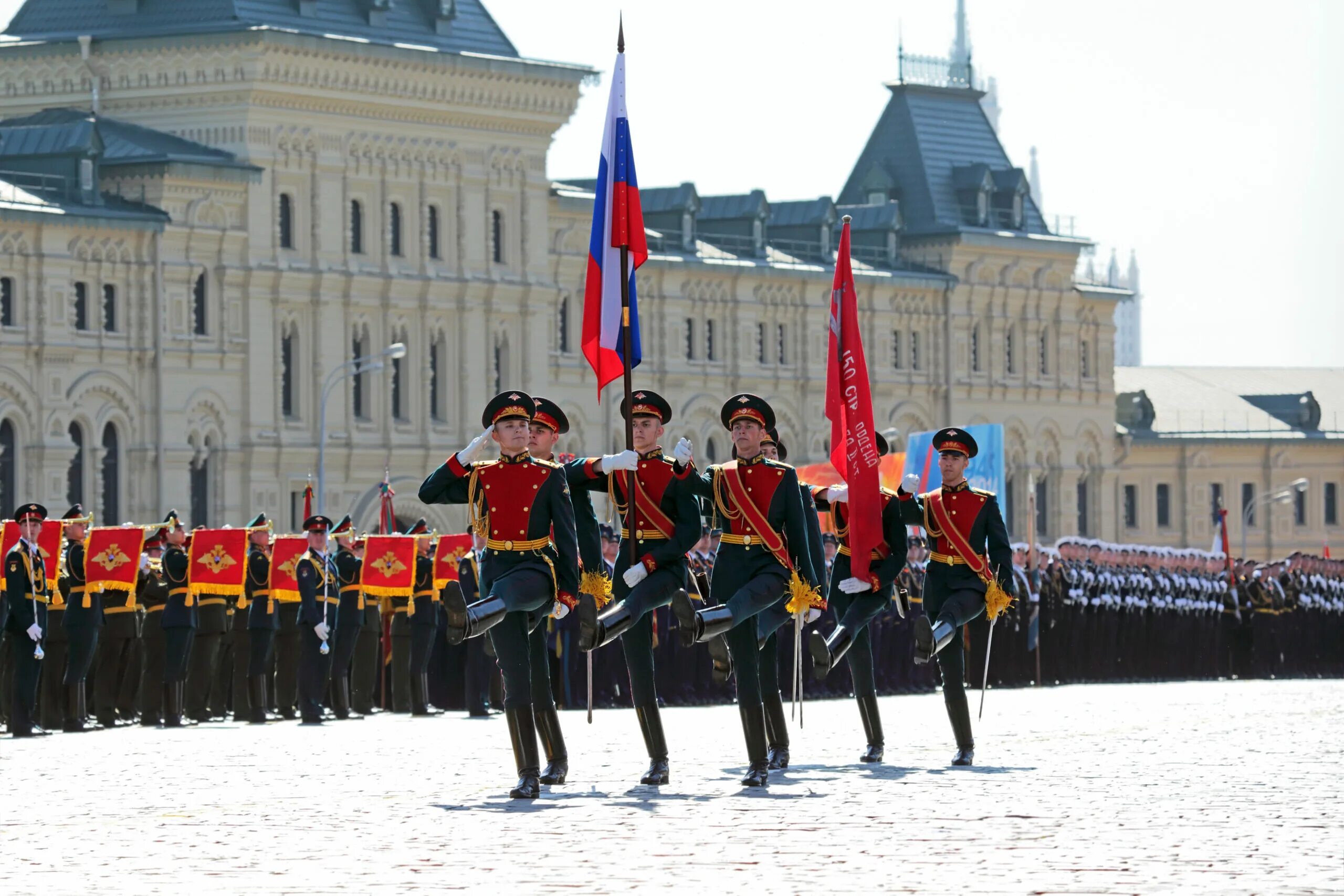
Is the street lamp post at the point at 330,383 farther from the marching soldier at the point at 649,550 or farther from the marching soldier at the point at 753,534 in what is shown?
the marching soldier at the point at 649,550

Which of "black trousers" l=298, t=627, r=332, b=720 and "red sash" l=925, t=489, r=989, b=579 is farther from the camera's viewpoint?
"black trousers" l=298, t=627, r=332, b=720

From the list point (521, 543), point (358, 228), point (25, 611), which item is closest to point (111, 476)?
point (358, 228)

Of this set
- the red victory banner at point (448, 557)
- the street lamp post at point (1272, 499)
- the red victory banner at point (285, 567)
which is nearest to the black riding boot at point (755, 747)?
the red victory banner at point (285, 567)

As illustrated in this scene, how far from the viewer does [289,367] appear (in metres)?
61.9

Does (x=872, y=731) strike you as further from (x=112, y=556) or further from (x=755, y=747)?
(x=112, y=556)

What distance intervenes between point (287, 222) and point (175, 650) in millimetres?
36840

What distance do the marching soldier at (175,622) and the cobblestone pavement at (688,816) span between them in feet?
8.57

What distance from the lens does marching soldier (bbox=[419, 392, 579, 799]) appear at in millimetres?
15781

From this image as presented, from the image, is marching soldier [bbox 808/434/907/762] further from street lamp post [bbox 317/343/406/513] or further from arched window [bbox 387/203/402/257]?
arched window [bbox 387/203/402/257]

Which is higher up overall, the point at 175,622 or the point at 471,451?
the point at 471,451

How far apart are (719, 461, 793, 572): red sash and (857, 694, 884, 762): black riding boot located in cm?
198

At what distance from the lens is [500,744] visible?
2111 centimetres

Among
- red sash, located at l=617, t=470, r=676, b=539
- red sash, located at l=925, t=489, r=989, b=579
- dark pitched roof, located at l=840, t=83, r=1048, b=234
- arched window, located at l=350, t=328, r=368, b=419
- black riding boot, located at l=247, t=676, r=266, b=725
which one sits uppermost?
dark pitched roof, located at l=840, t=83, r=1048, b=234

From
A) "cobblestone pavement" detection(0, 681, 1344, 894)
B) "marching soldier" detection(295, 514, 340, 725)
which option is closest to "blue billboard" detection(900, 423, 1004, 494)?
"marching soldier" detection(295, 514, 340, 725)
